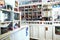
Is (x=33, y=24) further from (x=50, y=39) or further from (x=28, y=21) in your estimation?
(x=50, y=39)

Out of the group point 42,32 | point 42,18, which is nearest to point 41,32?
point 42,32

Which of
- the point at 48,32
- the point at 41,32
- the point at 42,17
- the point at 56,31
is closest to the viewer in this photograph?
the point at 56,31

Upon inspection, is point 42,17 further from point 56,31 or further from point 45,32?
point 56,31

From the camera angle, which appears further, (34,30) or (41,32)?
(34,30)

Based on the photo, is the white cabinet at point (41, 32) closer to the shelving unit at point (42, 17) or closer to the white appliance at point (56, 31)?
the shelving unit at point (42, 17)

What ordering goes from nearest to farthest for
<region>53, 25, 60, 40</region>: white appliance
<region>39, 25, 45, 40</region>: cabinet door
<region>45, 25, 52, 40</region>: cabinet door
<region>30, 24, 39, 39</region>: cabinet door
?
1. <region>53, 25, 60, 40</region>: white appliance
2. <region>45, 25, 52, 40</region>: cabinet door
3. <region>39, 25, 45, 40</region>: cabinet door
4. <region>30, 24, 39, 39</region>: cabinet door

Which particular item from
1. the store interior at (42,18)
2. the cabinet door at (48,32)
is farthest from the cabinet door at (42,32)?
the cabinet door at (48,32)

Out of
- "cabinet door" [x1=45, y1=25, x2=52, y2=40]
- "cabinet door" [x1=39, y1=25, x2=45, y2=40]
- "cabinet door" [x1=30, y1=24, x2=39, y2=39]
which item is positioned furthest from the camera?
"cabinet door" [x1=30, y1=24, x2=39, y2=39]

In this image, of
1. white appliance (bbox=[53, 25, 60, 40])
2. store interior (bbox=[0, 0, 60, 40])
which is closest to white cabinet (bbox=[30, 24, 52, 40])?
store interior (bbox=[0, 0, 60, 40])

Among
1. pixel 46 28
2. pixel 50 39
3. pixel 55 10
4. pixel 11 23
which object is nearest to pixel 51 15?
pixel 55 10

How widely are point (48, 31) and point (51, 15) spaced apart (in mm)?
820

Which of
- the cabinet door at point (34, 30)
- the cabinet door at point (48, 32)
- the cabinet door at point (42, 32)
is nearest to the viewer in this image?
the cabinet door at point (48, 32)

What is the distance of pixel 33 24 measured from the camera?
5.60 meters

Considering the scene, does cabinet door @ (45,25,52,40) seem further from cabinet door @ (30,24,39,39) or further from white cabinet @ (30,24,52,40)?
cabinet door @ (30,24,39,39)
